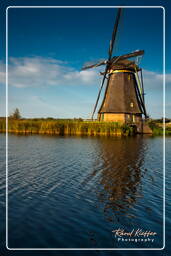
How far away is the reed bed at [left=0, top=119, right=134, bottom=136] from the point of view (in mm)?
28703

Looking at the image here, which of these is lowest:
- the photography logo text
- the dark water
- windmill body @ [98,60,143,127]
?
the photography logo text

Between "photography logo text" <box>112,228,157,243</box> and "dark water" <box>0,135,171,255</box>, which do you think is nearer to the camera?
"dark water" <box>0,135,171,255</box>

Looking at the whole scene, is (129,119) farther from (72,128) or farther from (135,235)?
(135,235)

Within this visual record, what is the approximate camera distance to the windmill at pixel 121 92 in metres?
31.2

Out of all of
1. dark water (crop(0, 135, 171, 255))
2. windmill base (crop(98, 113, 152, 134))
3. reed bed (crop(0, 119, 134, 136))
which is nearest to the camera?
dark water (crop(0, 135, 171, 255))

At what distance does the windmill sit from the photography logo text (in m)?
26.5

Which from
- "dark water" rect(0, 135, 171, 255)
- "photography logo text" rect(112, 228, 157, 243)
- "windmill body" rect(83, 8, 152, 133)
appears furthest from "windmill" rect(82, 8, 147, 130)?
"photography logo text" rect(112, 228, 157, 243)

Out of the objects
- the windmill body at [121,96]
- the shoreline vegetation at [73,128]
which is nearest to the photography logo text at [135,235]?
the shoreline vegetation at [73,128]

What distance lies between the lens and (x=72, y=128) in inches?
1188

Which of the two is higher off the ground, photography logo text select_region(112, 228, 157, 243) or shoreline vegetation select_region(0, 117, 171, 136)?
shoreline vegetation select_region(0, 117, 171, 136)

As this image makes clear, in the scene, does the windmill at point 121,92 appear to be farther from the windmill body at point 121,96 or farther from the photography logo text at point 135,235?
the photography logo text at point 135,235

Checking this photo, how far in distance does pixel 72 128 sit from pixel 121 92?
8.52m

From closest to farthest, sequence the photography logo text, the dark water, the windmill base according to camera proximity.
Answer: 1. the dark water
2. the photography logo text
3. the windmill base

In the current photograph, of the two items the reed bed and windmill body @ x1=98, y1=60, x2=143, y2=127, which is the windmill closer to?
windmill body @ x1=98, y1=60, x2=143, y2=127
